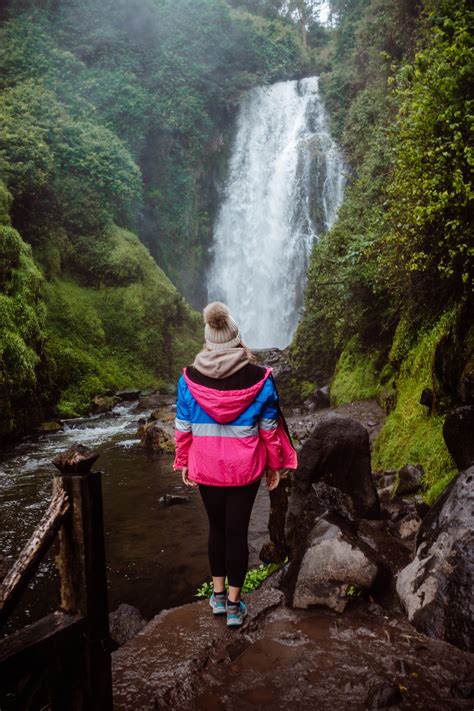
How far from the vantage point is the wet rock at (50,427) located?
14.7m

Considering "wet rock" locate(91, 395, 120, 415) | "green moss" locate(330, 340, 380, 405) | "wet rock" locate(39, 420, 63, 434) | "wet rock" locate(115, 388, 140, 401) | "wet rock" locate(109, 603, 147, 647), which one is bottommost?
"wet rock" locate(115, 388, 140, 401)

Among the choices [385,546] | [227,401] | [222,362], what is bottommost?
[385,546]

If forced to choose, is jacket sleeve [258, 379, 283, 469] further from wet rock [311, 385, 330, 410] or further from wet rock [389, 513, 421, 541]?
wet rock [311, 385, 330, 410]

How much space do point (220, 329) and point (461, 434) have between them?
270 cm

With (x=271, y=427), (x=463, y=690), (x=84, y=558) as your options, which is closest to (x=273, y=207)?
(x=271, y=427)

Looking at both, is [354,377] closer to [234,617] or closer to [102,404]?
[234,617]

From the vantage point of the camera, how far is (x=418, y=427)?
702 cm

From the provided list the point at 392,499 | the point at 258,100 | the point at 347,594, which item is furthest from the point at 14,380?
the point at 258,100

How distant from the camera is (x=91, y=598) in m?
2.45

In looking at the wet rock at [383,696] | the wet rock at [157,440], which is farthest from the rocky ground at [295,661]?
the wet rock at [157,440]

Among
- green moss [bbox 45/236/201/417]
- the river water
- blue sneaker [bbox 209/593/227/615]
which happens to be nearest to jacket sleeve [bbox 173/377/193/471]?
blue sneaker [bbox 209/593/227/615]

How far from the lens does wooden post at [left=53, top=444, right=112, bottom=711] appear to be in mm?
2439

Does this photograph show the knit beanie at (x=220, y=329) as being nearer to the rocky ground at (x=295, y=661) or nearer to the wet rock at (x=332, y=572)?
the wet rock at (x=332, y=572)

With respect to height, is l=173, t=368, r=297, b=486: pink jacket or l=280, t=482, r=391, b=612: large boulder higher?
l=173, t=368, r=297, b=486: pink jacket
